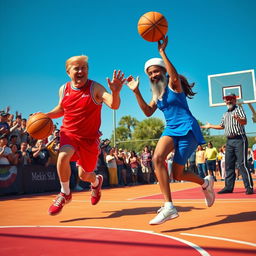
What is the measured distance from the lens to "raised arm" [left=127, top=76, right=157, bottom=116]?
15.0 ft

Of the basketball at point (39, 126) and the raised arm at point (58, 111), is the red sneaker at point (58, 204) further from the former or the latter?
the raised arm at point (58, 111)

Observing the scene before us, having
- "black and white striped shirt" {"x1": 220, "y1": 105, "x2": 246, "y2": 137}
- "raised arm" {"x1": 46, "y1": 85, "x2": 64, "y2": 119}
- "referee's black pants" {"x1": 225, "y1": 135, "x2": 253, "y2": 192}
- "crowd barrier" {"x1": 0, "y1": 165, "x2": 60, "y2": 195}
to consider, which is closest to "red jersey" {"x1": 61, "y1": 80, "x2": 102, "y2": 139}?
"raised arm" {"x1": 46, "y1": 85, "x2": 64, "y2": 119}

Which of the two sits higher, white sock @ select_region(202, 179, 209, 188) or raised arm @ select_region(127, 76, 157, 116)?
raised arm @ select_region(127, 76, 157, 116)

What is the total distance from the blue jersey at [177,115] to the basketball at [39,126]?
204 centimetres

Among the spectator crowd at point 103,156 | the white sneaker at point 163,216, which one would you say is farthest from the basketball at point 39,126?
the spectator crowd at point 103,156

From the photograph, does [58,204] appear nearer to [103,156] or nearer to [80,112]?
[80,112]

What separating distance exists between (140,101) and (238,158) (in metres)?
4.23

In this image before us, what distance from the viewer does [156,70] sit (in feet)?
14.5

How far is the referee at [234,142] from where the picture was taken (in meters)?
7.53

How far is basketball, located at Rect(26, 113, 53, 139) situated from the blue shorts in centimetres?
222

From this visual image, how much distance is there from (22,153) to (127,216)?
7.69 metres

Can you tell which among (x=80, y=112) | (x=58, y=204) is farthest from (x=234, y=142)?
(x=58, y=204)

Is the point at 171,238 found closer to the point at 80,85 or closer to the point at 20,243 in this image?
the point at 20,243

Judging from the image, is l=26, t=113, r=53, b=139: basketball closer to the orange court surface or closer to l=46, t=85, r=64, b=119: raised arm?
A: l=46, t=85, r=64, b=119: raised arm
